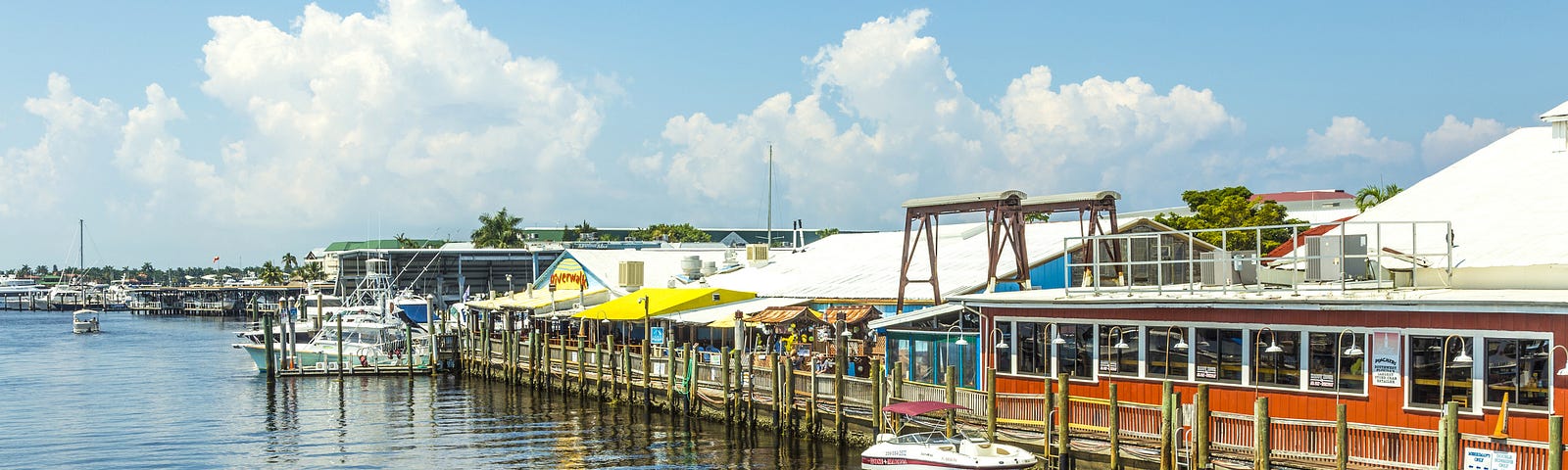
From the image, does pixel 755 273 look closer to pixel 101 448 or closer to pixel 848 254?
pixel 848 254

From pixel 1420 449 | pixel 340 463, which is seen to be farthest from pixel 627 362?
pixel 1420 449

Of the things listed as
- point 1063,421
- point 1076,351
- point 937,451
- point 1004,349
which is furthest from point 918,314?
point 1063,421

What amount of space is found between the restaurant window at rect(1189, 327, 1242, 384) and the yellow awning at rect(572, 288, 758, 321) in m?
26.3

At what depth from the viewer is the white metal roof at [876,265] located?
46.3 m

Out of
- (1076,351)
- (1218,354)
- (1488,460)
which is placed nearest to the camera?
(1488,460)

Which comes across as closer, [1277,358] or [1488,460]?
[1488,460]

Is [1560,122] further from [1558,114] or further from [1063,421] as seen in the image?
[1063,421]

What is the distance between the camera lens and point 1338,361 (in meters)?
25.0

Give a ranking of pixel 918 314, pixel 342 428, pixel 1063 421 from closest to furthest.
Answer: pixel 1063 421, pixel 918 314, pixel 342 428

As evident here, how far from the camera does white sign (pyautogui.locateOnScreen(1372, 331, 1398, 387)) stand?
78.8 feet

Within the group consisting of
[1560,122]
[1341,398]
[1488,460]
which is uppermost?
[1560,122]

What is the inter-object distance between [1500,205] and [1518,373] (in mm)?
8367

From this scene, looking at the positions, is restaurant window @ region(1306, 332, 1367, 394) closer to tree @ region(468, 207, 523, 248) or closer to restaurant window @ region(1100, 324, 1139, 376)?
restaurant window @ region(1100, 324, 1139, 376)

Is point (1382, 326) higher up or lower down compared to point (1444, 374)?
higher up
